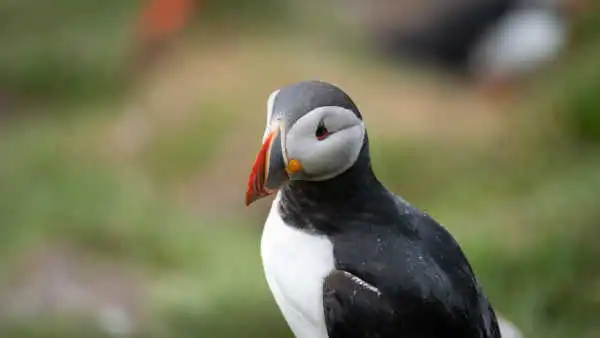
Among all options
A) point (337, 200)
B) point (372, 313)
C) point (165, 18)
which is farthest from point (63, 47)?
point (372, 313)

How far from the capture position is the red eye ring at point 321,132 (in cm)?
130

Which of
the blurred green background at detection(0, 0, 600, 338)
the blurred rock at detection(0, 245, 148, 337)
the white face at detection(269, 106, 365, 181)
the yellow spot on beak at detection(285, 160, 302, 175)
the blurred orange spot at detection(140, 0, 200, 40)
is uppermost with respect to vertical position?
the blurred orange spot at detection(140, 0, 200, 40)

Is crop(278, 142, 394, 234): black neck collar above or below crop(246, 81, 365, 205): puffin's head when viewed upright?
below

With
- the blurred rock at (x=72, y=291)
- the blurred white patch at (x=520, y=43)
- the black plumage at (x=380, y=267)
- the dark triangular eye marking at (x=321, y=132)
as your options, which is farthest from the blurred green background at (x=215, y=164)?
the dark triangular eye marking at (x=321, y=132)

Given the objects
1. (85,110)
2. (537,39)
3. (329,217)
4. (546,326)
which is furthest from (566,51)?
(329,217)

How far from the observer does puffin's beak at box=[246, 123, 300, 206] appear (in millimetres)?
1283

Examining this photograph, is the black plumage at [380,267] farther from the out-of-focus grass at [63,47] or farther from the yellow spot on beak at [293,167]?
the out-of-focus grass at [63,47]

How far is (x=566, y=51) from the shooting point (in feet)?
11.1

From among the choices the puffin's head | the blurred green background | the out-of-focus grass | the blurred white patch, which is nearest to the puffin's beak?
the puffin's head

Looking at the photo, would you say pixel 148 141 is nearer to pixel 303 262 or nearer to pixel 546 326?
pixel 546 326

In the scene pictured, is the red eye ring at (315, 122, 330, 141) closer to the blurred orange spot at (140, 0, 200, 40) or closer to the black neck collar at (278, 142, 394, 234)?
the black neck collar at (278, 142, 394, 234)

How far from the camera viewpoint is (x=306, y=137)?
129 centimetres

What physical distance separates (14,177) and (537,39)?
2021mm

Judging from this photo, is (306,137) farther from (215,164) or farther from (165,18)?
(165,18)
